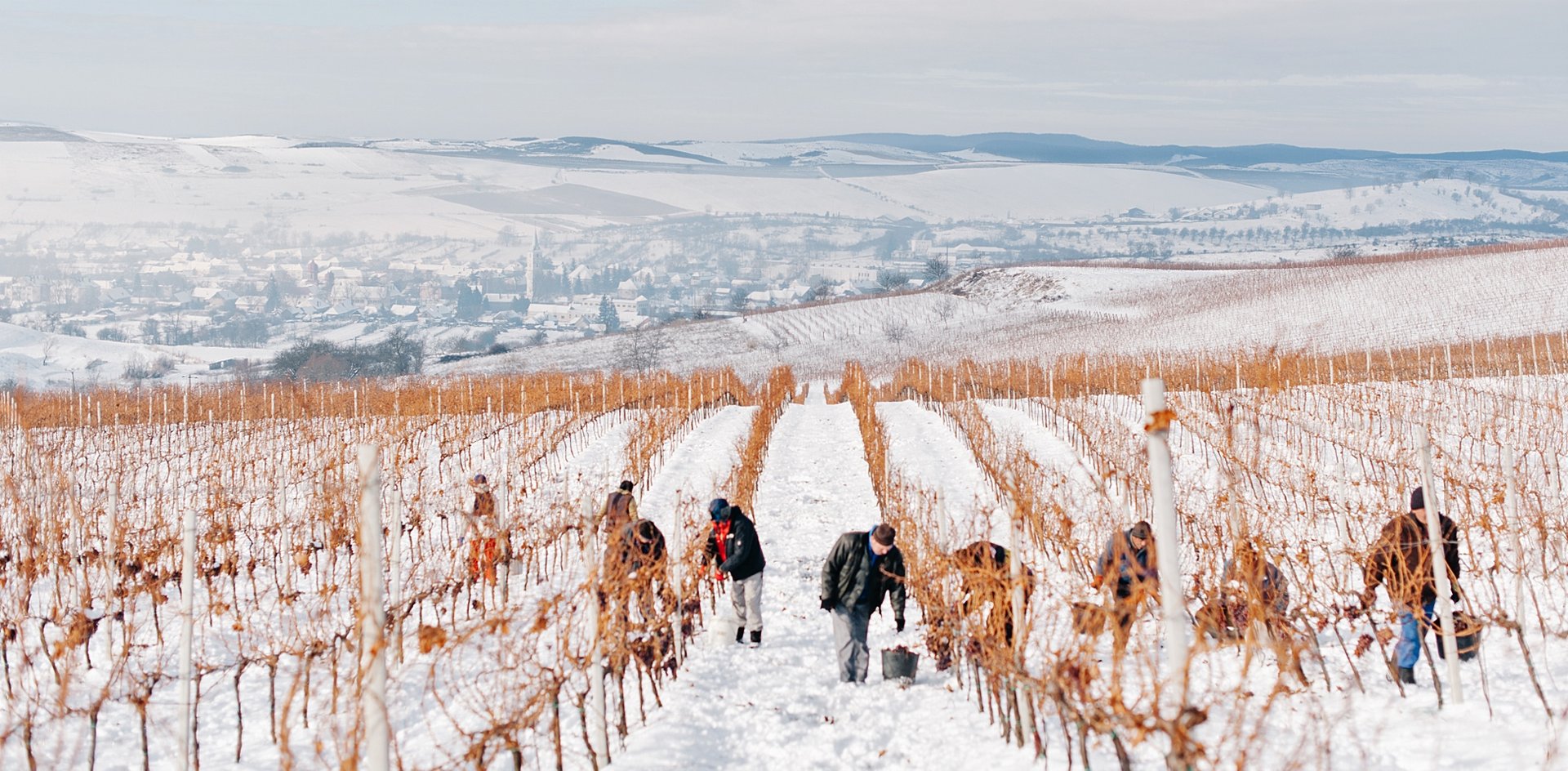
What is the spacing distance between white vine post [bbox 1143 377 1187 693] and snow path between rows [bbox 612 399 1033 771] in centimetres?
225

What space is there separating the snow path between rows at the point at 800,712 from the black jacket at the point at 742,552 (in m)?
0.45

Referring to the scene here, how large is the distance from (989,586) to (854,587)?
1301 millimetres

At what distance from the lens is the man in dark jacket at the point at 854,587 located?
22.5 ft

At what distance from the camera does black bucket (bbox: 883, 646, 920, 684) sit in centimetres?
696

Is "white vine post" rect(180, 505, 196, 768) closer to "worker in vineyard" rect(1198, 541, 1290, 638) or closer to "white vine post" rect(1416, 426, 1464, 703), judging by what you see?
"worker in vineyard" rect(1198, 541, 1290, 638)

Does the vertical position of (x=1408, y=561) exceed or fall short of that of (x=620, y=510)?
it exceeds it

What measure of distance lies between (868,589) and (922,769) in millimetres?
1336

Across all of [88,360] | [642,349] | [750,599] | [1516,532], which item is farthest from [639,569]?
[88,360]

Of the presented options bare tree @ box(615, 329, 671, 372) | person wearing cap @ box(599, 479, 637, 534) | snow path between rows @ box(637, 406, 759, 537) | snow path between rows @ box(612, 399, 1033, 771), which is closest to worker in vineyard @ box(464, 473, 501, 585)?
person wearing cap @ box(599, 479, 637, 534)

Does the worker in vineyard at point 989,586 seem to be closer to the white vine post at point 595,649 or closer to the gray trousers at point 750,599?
the gray trousers at point 750,599

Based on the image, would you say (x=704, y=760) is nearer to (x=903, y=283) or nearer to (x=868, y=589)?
(x=868, y=589)

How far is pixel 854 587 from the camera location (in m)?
6.86

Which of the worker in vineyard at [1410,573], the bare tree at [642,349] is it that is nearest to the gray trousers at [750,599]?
the worker in vineyard at [1410,573]

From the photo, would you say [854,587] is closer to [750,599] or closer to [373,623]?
[750,599]
